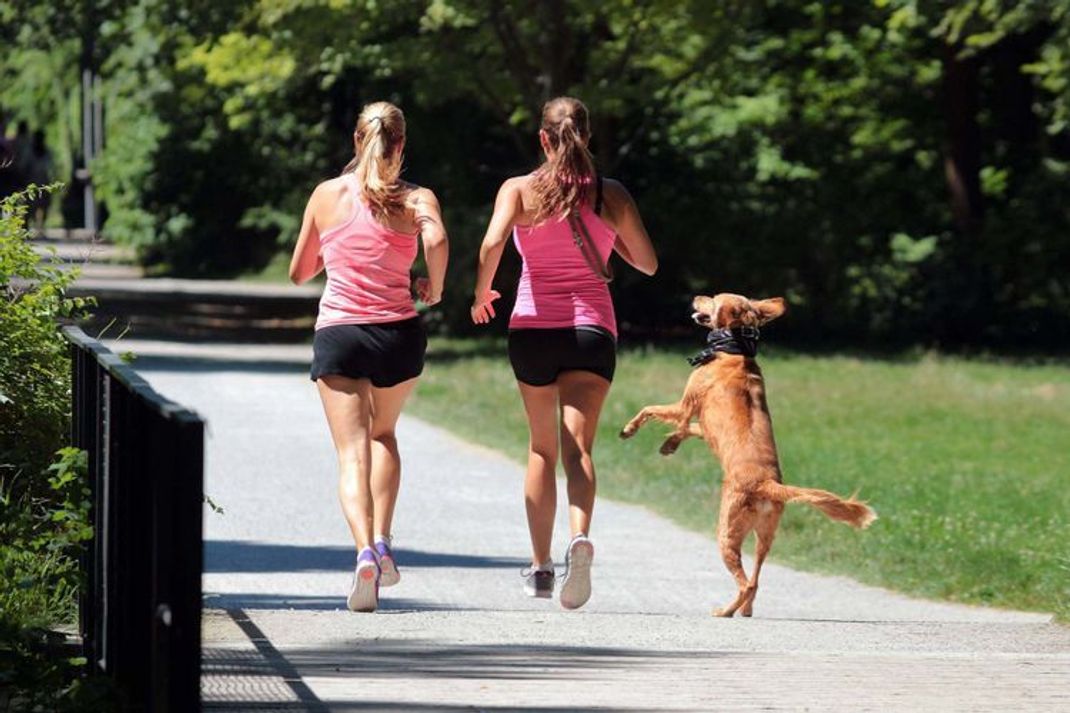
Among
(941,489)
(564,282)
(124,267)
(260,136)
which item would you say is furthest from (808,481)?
(124,267)

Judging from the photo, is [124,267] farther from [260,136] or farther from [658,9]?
[658,9]

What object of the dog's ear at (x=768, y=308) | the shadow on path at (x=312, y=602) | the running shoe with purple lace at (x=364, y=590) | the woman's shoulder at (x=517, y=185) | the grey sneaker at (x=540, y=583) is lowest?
the shadow on path at (x=312, y=602)

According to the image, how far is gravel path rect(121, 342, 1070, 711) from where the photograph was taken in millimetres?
6383

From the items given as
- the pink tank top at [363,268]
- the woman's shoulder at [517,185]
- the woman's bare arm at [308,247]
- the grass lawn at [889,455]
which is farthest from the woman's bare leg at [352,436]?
the grass lawn at [889,455]

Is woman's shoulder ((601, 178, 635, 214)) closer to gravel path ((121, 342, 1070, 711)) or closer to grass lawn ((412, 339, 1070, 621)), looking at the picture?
gravel path ((121, 342, 1070, 711))

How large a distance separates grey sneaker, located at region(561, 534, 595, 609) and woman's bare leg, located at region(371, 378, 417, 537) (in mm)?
713

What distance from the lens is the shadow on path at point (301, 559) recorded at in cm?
1133

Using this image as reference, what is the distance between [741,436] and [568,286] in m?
0.94

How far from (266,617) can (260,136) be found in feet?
113

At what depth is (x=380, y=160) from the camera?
340 inches

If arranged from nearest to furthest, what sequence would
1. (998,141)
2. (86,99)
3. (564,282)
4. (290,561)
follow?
(564,282)
(290,561)
(998,141)
(86,99)

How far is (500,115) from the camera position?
2958 cm

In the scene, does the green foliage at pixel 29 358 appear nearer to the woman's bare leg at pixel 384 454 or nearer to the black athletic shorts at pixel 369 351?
the black athletic shorts at pixel 369 351

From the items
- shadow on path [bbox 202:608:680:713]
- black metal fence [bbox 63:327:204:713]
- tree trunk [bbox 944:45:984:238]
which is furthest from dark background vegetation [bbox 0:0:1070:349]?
black metal fence [bbox 63:327:204:713]
